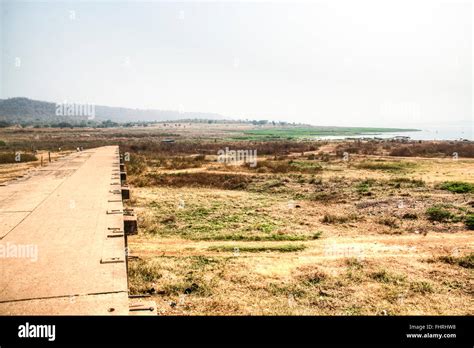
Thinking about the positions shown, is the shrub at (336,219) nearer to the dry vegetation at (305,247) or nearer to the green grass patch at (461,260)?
the dry vegetation at (305,247)

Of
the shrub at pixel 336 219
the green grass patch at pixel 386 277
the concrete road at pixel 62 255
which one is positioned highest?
A: the concrete road at pixel 62 255

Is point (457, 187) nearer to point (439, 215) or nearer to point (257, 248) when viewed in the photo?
point (439, 215)

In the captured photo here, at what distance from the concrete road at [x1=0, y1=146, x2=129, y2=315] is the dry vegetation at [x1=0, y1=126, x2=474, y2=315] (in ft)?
5.55

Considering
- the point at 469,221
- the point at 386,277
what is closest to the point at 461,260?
the point at 386,277

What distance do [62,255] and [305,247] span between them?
7.05 meters

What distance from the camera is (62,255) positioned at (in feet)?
16.9

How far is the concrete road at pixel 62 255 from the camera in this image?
11.9 ft

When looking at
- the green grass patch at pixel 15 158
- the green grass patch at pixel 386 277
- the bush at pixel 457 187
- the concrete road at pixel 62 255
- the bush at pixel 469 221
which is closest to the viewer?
the concrete road at pixel 62 255

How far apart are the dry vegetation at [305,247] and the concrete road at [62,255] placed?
1.69m

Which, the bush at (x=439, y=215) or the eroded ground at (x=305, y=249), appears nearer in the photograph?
the eroded ground at (x=305, y=249)

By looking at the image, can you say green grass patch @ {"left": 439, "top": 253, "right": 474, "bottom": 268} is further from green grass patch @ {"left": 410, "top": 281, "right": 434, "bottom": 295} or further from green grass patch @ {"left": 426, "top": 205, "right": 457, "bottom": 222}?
green grass patch @ {"left": 426, "top": 205, "right": 457, "bottom": 222}

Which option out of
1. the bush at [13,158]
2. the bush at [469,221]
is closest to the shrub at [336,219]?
the bush at [469,221]
